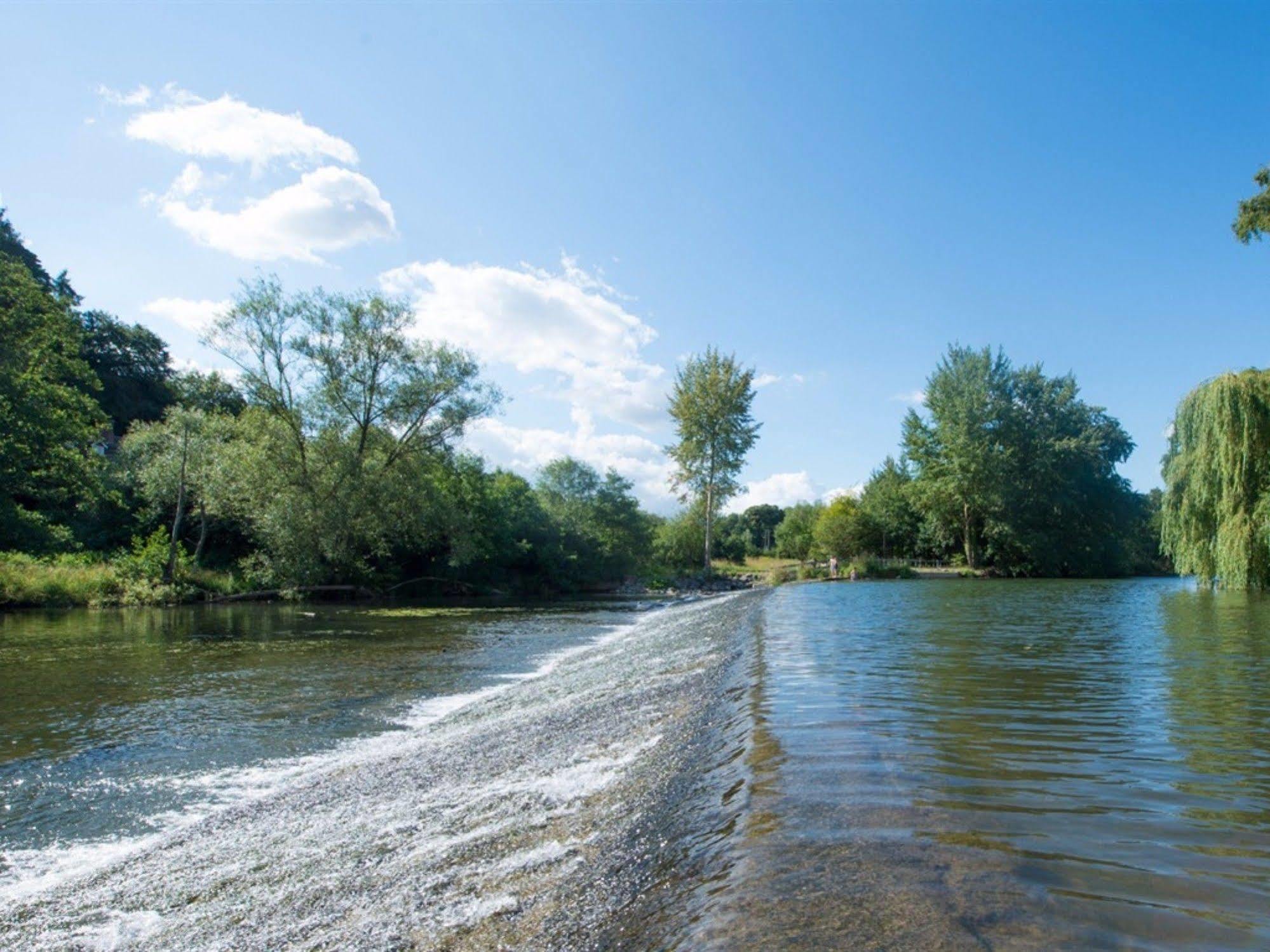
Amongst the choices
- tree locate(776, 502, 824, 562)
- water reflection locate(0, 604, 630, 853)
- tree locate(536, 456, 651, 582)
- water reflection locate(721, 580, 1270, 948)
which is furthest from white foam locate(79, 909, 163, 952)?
tree locate(776, 502, 824, 562)

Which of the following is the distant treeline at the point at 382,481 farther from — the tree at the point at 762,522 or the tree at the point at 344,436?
the tree at the point at 762,522

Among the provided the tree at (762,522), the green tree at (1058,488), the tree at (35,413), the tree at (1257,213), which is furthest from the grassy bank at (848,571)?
the tree at (762,522)

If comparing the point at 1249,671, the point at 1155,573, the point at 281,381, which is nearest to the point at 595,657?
the point at 1249,671

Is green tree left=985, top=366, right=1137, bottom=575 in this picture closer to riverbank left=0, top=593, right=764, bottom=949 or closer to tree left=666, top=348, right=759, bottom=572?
tree left=666, top=348, right=759, bottom=572

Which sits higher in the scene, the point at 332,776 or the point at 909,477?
A: the point at 909,477

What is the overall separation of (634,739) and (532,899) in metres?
2.98

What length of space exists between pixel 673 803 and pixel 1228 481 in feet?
81.0

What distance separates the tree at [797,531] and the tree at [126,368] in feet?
187

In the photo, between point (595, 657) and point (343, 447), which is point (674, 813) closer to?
point (595, 657)

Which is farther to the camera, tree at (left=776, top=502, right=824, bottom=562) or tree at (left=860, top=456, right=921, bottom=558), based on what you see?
tree at (left=776, top=502, right=824, bottom=562)

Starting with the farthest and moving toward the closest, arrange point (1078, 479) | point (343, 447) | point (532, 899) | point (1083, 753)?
1. point (1078, 479)
2. point (343, 447)
3. point (1083, 753)
4. point (532, 899)

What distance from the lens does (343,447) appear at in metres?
32.8

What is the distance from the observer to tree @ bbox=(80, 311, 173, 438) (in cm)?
5222

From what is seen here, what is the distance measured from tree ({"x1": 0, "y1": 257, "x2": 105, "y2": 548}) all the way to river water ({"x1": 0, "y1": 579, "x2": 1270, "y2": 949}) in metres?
16.1
